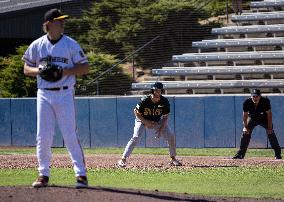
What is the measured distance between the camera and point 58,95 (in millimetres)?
9195

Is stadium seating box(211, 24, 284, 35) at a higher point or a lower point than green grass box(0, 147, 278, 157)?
higher

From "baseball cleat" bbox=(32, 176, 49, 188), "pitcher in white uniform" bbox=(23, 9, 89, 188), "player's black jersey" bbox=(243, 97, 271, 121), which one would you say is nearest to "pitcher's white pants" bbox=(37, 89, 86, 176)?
"pitcher in white uniform" bbox=(23, 9, 89, 188)

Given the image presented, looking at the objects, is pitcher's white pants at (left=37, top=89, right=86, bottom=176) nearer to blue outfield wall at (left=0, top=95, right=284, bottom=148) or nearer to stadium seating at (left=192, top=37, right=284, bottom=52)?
blue outfield wall at (left=0, top=95, right=284, bottom=148)

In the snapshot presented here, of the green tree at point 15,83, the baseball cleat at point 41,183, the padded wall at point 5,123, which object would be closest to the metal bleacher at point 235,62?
the green tree at point 15,83

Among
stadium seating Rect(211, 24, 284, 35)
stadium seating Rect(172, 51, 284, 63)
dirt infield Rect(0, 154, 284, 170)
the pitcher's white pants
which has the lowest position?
dirt infield Rect(0, 154, 284, 170)

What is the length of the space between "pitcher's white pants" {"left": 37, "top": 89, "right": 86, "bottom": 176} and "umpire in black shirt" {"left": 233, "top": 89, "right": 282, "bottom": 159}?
896 centimetres

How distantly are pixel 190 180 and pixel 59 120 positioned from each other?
384cm

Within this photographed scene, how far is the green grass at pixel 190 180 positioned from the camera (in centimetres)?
1102

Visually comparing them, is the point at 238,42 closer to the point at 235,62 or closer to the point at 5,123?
the point at 235,62

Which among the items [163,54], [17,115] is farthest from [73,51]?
[163,54]

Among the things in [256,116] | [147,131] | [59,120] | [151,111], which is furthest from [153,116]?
[147,131]

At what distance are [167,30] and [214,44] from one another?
1880mm

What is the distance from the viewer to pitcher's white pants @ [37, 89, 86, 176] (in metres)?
9.20

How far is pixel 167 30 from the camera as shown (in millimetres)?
28188
